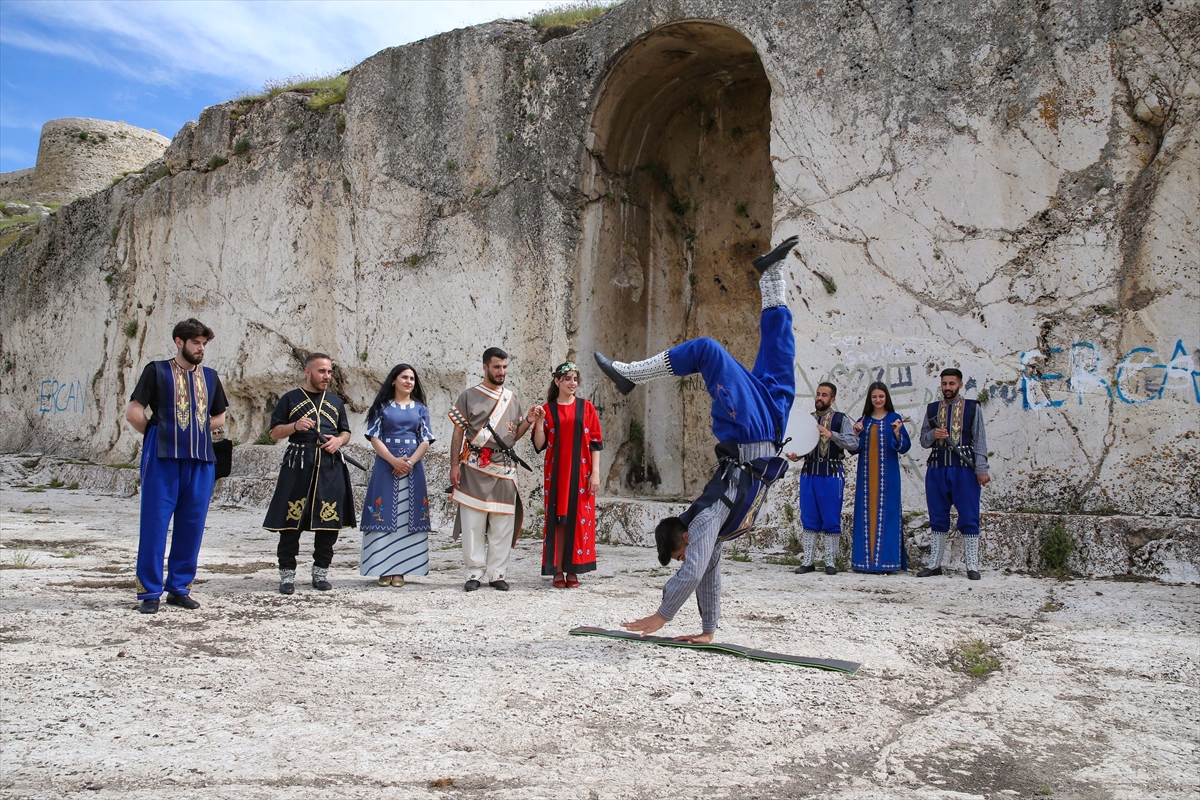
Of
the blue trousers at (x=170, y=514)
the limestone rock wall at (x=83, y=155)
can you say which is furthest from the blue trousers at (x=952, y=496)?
the limestone rock wall at (x=83, y=155)

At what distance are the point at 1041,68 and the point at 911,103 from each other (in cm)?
92

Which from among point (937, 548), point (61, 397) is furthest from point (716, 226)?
point (61, 397)

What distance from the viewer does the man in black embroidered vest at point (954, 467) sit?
6.21 meters

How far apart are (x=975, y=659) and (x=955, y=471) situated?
2.67m

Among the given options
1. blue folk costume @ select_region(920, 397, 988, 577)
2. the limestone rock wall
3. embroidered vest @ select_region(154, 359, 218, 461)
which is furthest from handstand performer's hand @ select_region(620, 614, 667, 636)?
the limestone rock wall

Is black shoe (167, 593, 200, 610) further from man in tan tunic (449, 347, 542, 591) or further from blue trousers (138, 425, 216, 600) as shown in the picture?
man in tan tunic (449, 347, 542, 591)

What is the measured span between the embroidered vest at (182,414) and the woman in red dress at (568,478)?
193 cm

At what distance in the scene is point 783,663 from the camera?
3680mm

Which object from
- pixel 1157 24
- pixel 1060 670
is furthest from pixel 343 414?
pixel 1157 24

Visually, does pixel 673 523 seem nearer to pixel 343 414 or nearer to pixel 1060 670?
pixel 1060 670

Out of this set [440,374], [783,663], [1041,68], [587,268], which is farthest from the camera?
[440,374]

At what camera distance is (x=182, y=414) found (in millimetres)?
4512

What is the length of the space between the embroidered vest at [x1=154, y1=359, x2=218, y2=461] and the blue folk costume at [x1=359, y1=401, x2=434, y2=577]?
108 cm

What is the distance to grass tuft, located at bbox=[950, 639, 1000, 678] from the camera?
3.72 meters
